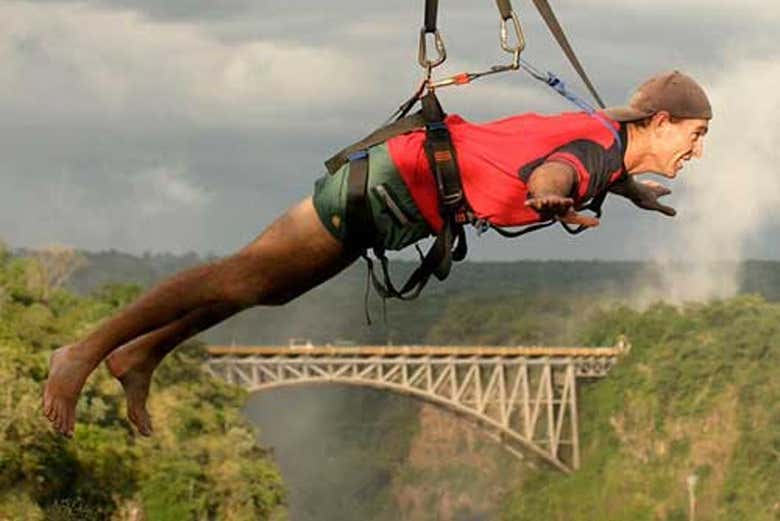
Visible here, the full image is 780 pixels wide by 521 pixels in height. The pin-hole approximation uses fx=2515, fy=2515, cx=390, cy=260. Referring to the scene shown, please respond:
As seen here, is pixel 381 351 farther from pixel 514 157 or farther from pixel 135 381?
pixel 514 157

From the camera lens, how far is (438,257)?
1534 cm

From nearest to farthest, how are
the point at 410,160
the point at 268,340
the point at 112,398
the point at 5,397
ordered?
the point at 410,160 → the point at 5,397 → the point at 112,398 → the point at 268,340

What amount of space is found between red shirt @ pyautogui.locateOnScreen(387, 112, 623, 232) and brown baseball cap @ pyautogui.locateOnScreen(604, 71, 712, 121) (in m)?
0.14

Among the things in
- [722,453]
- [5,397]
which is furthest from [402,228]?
[722,453]

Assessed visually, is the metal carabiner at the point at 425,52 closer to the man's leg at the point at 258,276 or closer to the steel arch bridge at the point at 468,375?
the man's leg at the point at 258,276

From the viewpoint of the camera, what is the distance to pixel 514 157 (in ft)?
48.2

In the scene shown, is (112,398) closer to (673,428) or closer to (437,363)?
(437,363)

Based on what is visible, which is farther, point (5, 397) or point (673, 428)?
point (673, 428)

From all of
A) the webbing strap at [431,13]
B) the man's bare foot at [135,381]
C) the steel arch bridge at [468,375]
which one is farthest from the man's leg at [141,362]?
the steel arch bridge at [468,375]

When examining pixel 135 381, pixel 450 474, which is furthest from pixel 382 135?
pixel 450 474

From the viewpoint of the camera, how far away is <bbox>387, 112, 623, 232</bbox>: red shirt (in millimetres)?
14680

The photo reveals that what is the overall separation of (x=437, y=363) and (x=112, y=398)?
53.4 m

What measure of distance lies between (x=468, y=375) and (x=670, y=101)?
391 feet

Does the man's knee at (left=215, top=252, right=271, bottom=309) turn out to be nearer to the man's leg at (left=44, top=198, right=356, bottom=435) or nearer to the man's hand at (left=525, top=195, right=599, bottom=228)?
the man's leg at (left=44, top=198, right=356, bottom=435)
